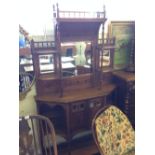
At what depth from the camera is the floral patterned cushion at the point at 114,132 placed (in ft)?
5.13

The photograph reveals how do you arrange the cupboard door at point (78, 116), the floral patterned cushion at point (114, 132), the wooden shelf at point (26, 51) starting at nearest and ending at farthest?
the floral patterned cushion at point (114, 132) < the wooden shelf at point (26, 51) < the cupboard door at point (78, 116)

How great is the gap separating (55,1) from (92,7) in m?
0.37

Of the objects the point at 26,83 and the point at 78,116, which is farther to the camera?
the point at 78,116

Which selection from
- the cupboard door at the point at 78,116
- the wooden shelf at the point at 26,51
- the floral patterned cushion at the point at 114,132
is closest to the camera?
the floral patterned cushion at the point at 114,132

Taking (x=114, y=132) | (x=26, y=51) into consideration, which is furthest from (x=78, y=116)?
(x=26, y=51)

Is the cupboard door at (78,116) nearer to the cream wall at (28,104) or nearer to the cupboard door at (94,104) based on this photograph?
the cupboard door at (94,104)

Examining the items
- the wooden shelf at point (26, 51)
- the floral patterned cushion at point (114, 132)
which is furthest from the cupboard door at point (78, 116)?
the wooden shelf at point (26, 51)

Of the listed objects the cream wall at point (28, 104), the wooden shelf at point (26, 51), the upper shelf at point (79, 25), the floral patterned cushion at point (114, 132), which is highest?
the upper shelf at point (79, 25)

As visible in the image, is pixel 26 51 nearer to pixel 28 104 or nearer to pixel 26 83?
pixel 26 83

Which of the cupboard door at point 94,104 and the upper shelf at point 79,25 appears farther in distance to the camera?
the cupboard door at point 94,104

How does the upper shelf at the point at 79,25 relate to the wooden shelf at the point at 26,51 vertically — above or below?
above

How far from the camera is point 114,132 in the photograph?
1.67 meters

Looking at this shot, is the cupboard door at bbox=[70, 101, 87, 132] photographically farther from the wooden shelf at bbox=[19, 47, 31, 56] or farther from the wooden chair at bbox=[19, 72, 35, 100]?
the wooden shelf at bbox=[19, 47, 31, 56]
